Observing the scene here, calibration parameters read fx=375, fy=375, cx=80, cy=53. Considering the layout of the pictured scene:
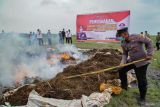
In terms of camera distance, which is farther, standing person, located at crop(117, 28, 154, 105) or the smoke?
the smoke

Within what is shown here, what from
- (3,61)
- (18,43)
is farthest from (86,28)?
(3,61)

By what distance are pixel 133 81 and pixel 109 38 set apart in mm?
18327

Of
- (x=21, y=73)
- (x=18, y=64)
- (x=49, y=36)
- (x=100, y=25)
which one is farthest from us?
(x=49, y=36)

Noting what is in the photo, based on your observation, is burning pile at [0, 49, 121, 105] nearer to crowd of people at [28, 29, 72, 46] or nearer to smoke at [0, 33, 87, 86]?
smoke at [0, 33, 87, 86]

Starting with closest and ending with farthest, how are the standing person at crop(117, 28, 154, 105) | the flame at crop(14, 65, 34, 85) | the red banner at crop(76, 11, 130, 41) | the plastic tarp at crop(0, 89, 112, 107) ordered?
the plastic tarp at crop(0, 89, 112, 107)
the standing person at crop(117, 28, 154, 105)
the flame at crop(14, 65, 34, 85)
the red banner at crop(76, 11, 130, 41)

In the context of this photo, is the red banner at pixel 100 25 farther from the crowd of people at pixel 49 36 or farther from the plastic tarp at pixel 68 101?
the plastic tarp at pixel 68 101

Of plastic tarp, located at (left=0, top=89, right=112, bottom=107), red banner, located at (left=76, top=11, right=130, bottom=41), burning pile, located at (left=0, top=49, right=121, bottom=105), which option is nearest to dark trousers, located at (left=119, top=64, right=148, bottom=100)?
burning pile, located at (left=0, top=49, right=121, bottom=105)

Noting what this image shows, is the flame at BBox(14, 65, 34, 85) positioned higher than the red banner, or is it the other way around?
the red banner

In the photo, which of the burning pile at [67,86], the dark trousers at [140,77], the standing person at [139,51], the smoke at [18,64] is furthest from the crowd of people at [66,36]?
the standing person at [139,51]

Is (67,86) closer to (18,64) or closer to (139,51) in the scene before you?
(139,51)

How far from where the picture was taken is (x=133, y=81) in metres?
12.6

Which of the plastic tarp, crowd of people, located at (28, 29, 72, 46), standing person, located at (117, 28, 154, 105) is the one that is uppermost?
standing person, located at (117, 28, 154, 105)

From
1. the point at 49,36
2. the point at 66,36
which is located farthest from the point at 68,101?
the point at 66,36

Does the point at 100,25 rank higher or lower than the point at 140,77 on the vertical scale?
higher
